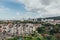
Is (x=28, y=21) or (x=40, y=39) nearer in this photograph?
(x=40, y=39)

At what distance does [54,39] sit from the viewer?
15039 millimetres

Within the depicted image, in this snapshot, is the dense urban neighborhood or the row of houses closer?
the dense urban neighborhood

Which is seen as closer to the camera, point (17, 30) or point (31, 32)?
point (31, 32)

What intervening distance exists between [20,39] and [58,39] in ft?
9.18

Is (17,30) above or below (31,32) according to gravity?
above

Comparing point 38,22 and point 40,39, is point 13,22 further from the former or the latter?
point 40,39

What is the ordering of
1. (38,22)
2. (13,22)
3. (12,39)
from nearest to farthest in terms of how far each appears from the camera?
(12,39) < (13,22) < (38,22)

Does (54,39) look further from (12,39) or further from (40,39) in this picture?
(12,39)

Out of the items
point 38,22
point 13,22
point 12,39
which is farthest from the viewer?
point 38,22

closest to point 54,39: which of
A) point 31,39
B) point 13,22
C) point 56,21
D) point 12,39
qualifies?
point 31,39

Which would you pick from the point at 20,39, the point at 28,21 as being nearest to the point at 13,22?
the point at 28,21

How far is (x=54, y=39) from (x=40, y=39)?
3.28 ft

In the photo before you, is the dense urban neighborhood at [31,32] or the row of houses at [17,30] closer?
the dense urban neighborhood at [31,32]

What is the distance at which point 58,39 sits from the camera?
612 inches
